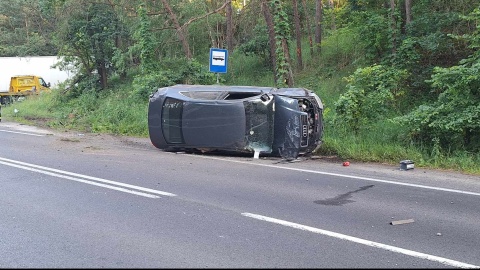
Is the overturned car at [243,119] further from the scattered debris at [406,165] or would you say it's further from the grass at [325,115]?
the scattered debris at [406,165]

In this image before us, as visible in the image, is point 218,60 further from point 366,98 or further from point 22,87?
point 22,87

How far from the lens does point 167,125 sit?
1230cm

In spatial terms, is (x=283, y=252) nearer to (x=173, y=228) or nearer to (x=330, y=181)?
(x=173, y=228)

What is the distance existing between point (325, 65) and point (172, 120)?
33.3 feet

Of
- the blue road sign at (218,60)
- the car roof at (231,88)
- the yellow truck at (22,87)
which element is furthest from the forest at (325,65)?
the yellow truck at (22,87)

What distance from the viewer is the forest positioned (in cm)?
1110

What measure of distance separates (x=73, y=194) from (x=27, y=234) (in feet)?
6.28

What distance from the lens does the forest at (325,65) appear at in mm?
11102

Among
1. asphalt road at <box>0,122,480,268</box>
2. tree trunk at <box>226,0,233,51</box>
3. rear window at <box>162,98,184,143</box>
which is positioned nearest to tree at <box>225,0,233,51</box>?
tree trunk at <box>226,0,233,51</box>

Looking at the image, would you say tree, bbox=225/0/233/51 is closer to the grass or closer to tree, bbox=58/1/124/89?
the grass

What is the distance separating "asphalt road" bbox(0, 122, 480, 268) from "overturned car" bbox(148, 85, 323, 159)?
2.20ft

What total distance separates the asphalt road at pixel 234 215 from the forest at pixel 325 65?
67.8 inches

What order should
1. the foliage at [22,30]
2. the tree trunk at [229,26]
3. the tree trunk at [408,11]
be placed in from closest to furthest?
the tree trunk at [408,11] → the tree trunk at [229,26] → the foliage at [22,30]

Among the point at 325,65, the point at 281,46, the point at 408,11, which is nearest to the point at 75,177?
the point at 281,46
